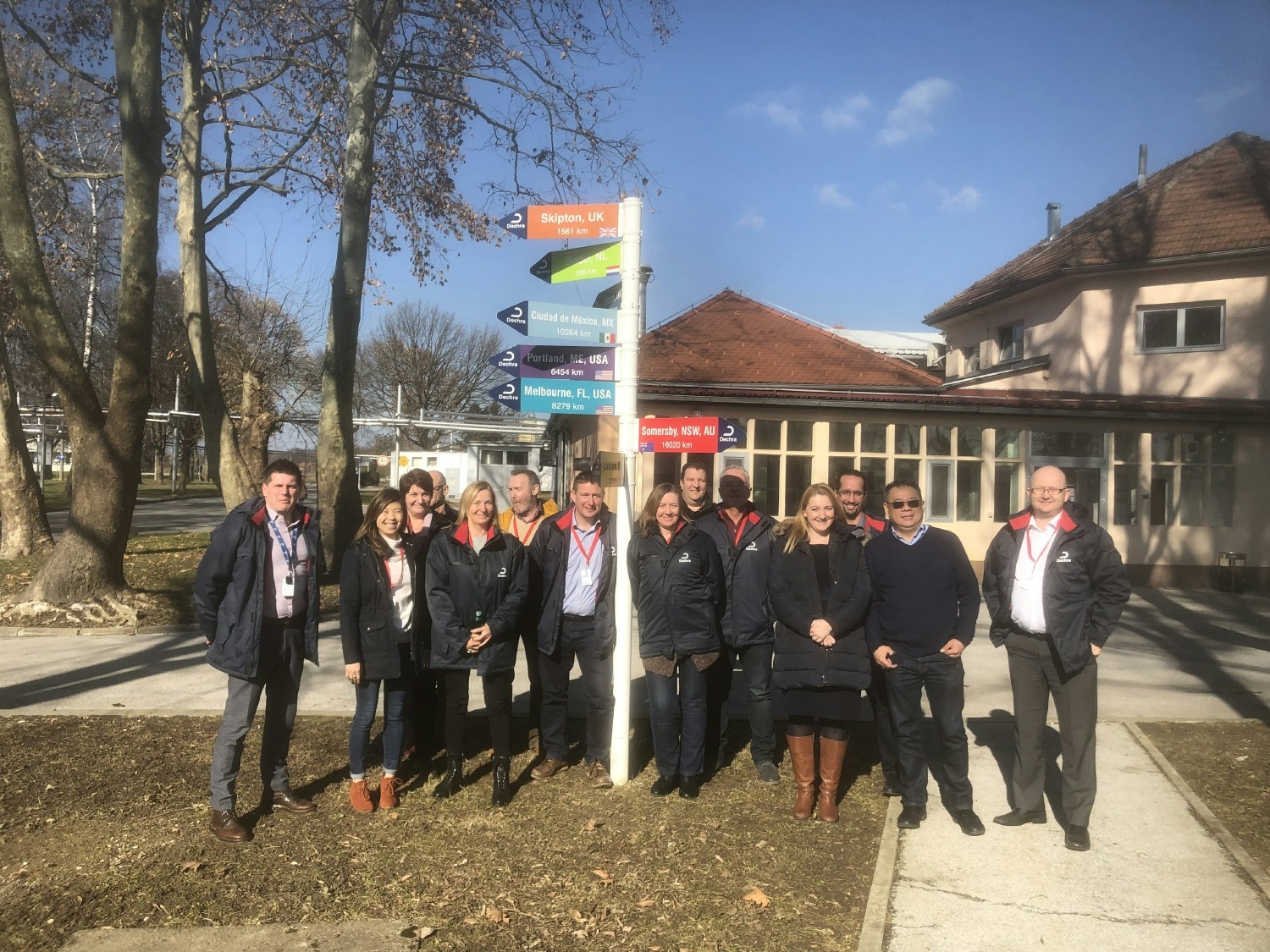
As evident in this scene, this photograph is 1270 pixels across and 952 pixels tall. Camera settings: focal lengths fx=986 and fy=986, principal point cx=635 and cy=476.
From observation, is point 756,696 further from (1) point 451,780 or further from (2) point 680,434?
(1) point 451,780

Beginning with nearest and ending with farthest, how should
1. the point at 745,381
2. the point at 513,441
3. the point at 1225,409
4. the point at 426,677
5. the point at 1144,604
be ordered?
1. the point at 426,677
2. the point at 1144,604
3. the point at 1225,409
4. the point at 745,381
5. the point at 513,441

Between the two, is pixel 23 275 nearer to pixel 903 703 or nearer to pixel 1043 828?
pixel 903 703

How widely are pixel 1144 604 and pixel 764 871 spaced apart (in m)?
12.2

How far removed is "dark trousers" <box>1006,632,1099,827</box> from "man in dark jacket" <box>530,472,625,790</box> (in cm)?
229

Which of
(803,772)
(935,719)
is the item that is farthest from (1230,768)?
(803,772)

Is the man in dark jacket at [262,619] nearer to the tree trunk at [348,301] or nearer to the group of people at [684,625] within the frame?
the group of people at [684,625]

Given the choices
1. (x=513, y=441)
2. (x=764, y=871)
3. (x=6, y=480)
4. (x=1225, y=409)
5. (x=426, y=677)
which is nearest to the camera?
(x=764, y=871)

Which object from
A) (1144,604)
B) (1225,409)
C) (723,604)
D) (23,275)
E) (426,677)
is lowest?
(1144,604)

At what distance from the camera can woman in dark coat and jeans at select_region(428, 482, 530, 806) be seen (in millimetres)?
5477

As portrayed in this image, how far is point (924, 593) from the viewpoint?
5.11 m

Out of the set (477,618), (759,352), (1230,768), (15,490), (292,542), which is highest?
(759,352)

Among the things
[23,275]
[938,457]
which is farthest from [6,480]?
[938,457]

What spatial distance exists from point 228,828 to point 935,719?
364 cm

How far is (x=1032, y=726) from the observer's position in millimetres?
5152
